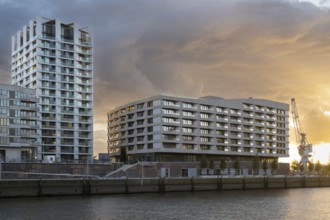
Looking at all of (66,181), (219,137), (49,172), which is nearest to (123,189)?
(66,181)

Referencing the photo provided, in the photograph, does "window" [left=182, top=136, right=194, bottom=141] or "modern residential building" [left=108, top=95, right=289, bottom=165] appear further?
"window" [left=182, top=136, right=194, bottom=141]

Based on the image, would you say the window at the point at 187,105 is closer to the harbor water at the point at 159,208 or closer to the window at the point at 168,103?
the window at the point at 168,103

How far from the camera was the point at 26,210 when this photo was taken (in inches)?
3260

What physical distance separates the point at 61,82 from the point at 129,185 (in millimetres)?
75436

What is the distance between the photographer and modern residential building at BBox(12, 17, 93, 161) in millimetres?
182500

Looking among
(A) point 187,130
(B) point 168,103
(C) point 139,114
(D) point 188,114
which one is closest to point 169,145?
(A) point 187,130

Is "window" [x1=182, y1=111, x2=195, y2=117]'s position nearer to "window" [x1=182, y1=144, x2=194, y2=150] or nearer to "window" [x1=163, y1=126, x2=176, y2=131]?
"window" [x1=163, y1=126, x2=176, y2=131]

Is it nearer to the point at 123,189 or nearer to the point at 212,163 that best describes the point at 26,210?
the point at 123,189

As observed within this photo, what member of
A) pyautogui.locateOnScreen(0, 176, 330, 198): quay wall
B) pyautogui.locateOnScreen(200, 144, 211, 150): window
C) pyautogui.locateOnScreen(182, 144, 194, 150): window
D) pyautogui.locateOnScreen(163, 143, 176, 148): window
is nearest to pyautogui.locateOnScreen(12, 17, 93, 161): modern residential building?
pyautogui.locateOnScreen(163, 143, 176, 148): window

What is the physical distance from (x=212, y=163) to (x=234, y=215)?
331 feet

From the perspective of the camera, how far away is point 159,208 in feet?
293

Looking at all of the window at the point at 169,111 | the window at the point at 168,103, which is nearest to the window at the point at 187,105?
the window at the point at 168,103

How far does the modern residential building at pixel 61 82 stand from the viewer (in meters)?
182

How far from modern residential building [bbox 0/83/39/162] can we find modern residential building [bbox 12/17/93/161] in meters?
20.9
